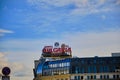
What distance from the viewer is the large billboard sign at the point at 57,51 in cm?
10088

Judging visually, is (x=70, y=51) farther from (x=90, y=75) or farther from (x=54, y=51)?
(x=90, y=75)

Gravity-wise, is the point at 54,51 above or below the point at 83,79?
above

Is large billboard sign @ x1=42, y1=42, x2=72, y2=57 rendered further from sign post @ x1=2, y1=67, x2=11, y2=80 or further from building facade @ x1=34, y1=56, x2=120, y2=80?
sign post @ x1=2, y1=67, x2=11, y2=80

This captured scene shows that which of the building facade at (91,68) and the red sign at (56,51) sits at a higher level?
the red sign at (56,51)

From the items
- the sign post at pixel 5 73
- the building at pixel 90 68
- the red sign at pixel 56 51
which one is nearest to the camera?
the sign post at pixel 5 73

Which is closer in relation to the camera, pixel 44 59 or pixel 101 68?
pixel 101 68

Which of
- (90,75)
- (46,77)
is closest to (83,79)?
(90,75)

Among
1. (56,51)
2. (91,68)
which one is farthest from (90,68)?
(56,51)

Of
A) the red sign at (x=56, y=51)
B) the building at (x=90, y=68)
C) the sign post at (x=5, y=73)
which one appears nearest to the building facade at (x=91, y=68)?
the building at (x=90, y=68)

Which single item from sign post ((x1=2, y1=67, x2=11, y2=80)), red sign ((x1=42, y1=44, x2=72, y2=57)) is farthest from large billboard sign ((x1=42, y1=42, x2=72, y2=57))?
sign post ((x1=2, y1=67, x2=11, y2=80))

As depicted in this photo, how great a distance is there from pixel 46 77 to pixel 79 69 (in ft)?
33.8

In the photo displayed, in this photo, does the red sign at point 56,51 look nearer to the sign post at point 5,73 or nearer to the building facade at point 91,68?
the building facade at point 91,68

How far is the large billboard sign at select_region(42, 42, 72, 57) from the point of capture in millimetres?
100875

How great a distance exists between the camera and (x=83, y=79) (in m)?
90.3
